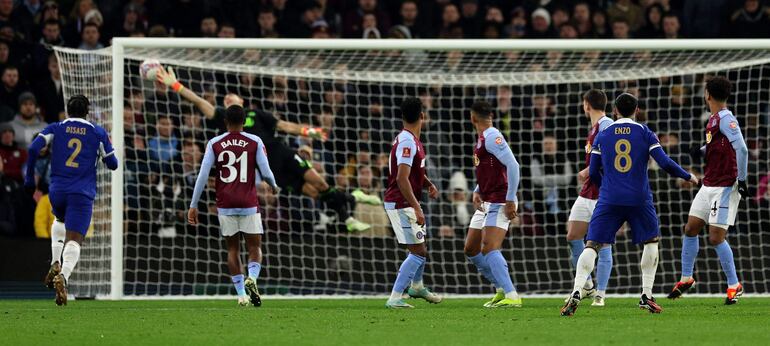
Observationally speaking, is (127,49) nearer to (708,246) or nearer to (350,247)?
(350,247)

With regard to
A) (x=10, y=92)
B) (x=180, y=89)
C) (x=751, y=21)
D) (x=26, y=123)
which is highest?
(x=751, y=21)

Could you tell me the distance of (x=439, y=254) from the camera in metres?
15.4

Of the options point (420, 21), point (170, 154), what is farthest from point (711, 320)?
point (420, 21)

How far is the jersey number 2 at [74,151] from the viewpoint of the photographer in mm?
12070

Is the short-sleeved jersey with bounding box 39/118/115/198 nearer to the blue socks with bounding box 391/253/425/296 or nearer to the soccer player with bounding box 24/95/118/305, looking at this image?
the soccer player with bounding box 24/95/118/305

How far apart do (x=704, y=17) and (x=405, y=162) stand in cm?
975

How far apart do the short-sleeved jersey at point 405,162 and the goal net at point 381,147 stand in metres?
3.21

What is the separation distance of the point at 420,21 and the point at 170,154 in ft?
16.3

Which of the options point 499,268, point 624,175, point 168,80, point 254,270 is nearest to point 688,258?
point 499,268

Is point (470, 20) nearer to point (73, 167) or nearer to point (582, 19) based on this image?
point (582, 19)

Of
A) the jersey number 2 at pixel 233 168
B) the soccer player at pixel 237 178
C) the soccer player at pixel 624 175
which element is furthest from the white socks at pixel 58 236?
the soccer player at pixel 624 175

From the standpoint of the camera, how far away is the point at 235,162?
11.7 meters

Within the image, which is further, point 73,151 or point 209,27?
point 209,27

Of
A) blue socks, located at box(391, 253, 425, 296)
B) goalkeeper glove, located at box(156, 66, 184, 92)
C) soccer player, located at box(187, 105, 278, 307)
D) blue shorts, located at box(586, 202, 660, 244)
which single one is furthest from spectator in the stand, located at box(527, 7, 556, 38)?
blue shorts, located at box(586, 202, 660, 244)
